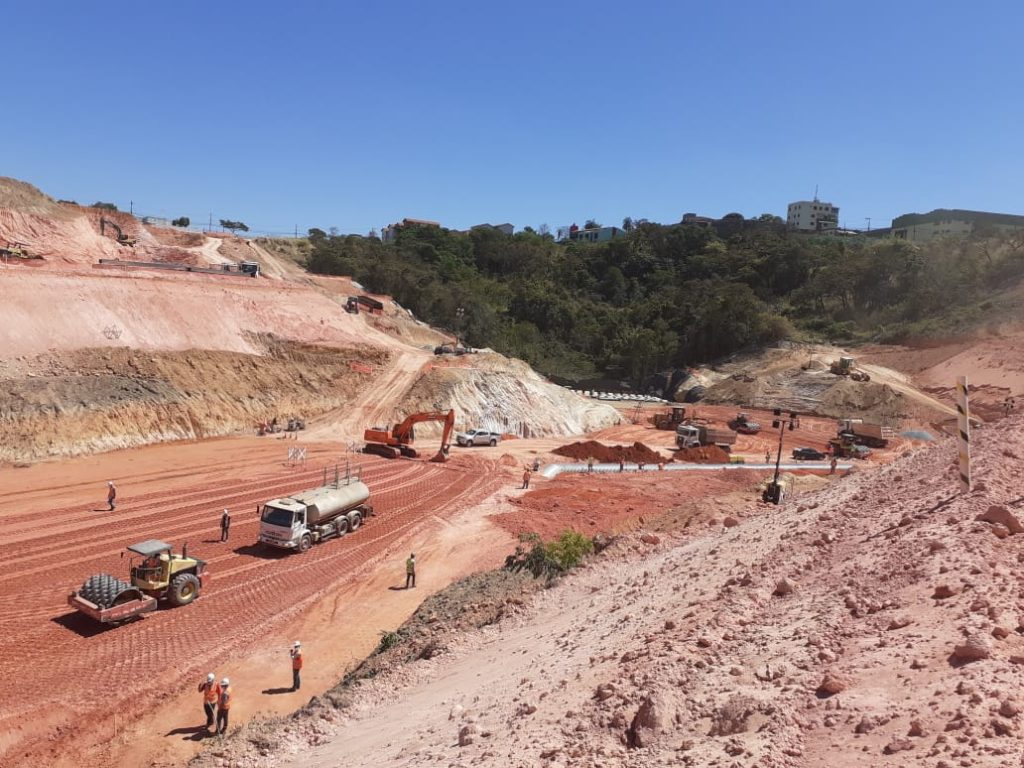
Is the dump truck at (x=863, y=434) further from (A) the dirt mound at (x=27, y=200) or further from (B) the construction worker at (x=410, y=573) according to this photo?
(A) the dirt mound at (x=27, y=200)

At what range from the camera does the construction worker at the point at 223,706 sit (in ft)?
36.9

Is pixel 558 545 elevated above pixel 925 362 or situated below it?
below

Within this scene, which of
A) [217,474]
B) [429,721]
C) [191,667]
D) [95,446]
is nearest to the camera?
[429,721]

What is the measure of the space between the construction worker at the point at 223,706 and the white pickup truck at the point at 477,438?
26390mm

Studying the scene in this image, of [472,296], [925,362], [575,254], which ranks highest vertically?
[575,254]

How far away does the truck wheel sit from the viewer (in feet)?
52.7

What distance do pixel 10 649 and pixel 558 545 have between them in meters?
11.9

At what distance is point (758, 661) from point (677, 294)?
80921 millimetres

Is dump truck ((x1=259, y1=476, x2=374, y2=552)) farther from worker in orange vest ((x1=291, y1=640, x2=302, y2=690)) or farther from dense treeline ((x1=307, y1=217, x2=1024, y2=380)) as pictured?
dense treeline ((x1=307, y1=217, x2=1024, y2=380))

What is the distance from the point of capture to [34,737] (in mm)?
→ 11023

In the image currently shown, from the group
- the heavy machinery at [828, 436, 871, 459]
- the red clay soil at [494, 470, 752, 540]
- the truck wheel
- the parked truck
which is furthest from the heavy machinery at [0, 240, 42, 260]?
the heavy machinery at [828, 436, 871, 459]

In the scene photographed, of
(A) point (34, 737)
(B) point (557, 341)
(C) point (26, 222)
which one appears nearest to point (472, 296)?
(B) point (557, 341)

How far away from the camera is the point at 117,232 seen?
60.2 metres

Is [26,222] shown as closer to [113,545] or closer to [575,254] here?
[113,545]
